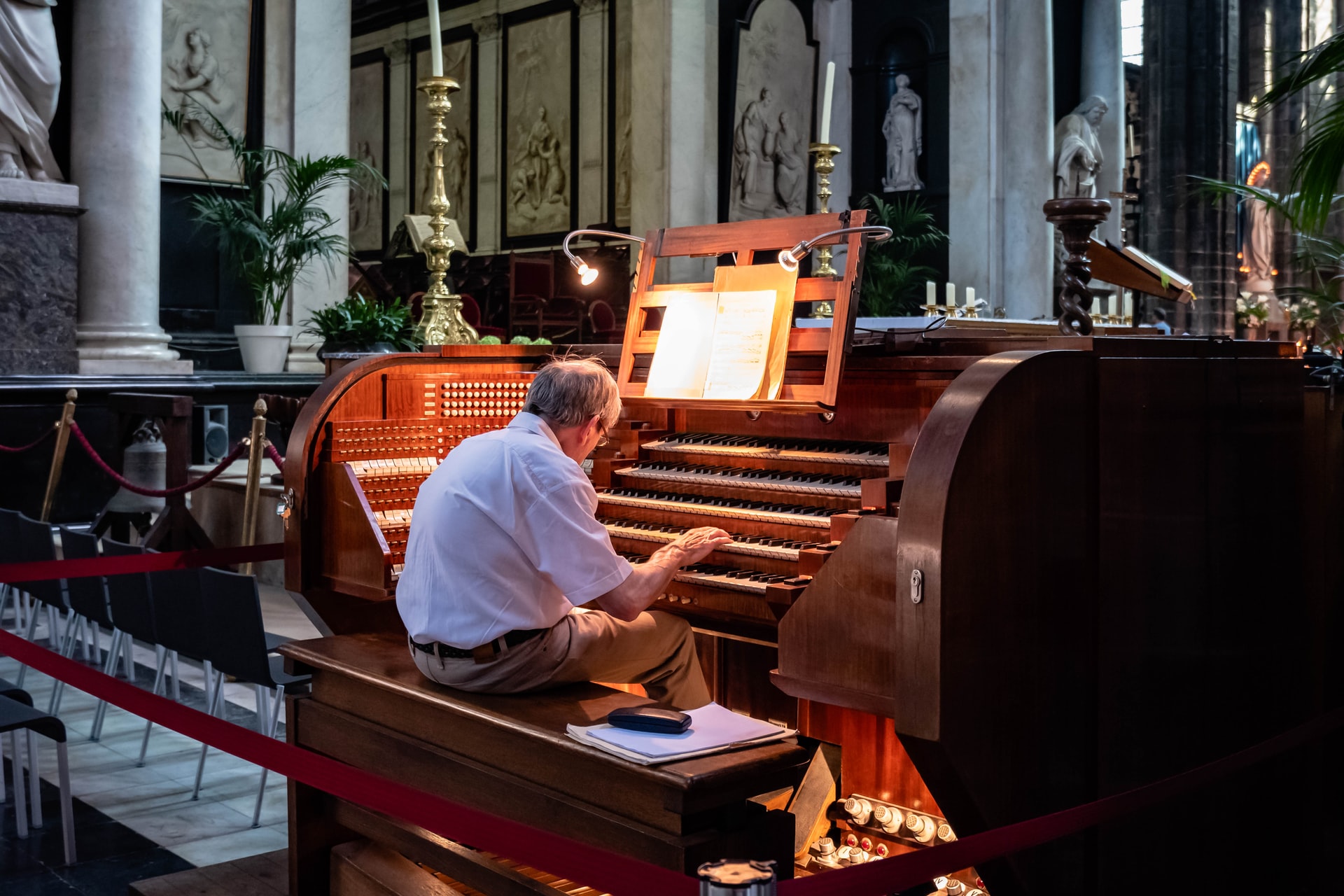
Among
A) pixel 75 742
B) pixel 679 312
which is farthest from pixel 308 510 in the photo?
pixel 75 742

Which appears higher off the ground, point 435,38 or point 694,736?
point 435,38

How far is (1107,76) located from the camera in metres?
18.2

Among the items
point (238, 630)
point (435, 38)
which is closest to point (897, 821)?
point (238, 630)

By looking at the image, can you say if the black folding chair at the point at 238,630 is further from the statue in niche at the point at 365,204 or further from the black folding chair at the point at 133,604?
the statue in niche at the point at 365,204

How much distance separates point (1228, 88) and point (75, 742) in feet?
67.1

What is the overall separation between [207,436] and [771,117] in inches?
328

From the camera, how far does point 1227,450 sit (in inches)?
143

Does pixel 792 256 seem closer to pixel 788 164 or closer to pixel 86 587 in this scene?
pixel 86 587

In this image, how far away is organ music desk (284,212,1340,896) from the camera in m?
2.89

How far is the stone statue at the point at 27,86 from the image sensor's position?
9594 millimetres

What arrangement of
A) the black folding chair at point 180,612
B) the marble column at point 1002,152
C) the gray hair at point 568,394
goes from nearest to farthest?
1. the gray hair at point 568,394
2. the black folding chair at point 180,612
3. the marble column at point 1002,152

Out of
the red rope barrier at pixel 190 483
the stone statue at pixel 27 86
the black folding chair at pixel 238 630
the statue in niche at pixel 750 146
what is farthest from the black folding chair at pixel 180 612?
the statue in niche at pixel 750 146

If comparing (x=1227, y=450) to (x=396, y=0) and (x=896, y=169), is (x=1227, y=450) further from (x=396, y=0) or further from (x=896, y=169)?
(x=396, y=0)

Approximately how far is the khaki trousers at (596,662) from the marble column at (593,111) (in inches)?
528
